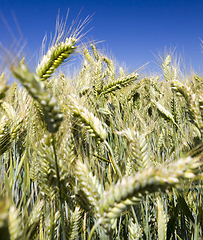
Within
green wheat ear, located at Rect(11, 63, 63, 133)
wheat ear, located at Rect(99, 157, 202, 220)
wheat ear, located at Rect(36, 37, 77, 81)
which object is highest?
wheat ear, located at Rect(36, 37, 77, 81)

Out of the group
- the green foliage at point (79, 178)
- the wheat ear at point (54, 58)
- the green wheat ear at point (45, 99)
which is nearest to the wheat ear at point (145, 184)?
the green foliage at point (79, 178)

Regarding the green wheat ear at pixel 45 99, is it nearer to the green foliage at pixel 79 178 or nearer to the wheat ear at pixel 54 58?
the green foliage at pixel 79 178

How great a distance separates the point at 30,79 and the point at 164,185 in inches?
20.4

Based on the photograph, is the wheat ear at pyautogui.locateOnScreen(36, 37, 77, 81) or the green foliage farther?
the wheat ear at pyautogui.locateOnScreen(36, 37, 77, 81)

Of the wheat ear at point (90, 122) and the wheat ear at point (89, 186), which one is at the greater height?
the wheat ear at point (90, 122)

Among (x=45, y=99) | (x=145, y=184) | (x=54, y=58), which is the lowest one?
(x=145, y=184)

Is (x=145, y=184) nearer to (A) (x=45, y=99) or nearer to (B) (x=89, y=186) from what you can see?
(B) (x=89, y=186)

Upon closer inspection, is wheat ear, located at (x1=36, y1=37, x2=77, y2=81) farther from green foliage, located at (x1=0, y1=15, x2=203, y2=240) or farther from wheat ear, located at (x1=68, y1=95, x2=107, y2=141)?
wheat ear, located at (x1=68, y1=95, x2=107, y2=141)

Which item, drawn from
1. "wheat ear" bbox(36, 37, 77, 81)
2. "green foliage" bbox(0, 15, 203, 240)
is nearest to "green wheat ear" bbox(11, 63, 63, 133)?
"green foliage" bbox(0, 15, 203, 240)

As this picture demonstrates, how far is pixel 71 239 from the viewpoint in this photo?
853mm

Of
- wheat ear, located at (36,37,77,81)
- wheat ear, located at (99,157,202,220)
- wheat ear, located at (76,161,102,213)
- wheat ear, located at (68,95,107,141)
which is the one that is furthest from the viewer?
wheat ear, located at (36,37,77,81)

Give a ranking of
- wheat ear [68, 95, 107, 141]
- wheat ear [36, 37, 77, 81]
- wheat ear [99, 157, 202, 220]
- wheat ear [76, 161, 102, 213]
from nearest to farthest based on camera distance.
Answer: wheat ear [99, 157, 202, 220] → wheat ear [76, 161, 102, 213] → wheat ear [68, 95, 107, 141] → wheat ear [36, 37, 77, 81]

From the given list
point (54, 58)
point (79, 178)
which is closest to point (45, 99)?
point (79, 178)

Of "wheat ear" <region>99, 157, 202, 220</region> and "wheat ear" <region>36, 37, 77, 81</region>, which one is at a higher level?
"wheat ear" <region>36, 37, 77, 81</region>
